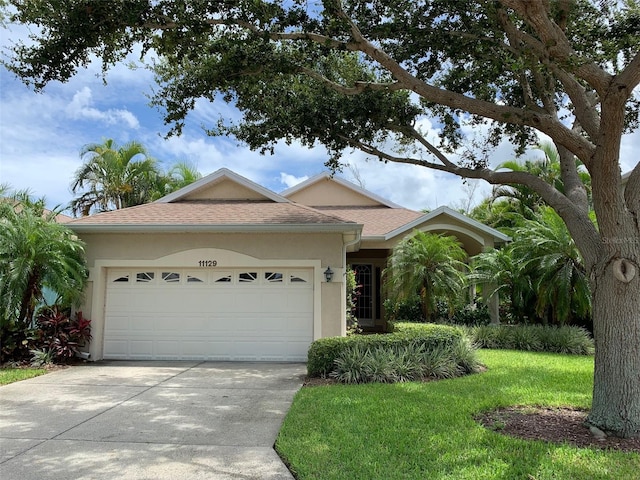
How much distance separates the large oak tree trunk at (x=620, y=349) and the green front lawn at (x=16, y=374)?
9438mm

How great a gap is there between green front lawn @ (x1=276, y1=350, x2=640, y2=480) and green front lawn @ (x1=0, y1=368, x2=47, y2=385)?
5.50 meters

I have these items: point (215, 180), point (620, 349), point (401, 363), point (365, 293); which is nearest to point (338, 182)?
point (365, 293)

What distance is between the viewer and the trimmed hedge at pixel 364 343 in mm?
8906

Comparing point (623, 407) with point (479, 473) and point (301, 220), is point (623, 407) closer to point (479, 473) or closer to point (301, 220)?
point (479, 473)

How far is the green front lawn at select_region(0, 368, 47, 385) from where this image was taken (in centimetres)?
887

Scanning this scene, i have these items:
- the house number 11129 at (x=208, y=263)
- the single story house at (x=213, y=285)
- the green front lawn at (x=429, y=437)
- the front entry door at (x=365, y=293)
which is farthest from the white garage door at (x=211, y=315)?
the front entry door at (x=365, y=293)

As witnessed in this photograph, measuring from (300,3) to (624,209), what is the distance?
5.52 meters

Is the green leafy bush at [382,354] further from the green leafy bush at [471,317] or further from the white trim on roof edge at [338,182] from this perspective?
the white trim on roof edge at [338,182]

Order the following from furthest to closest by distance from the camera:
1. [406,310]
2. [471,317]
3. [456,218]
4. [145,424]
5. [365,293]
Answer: [365,293] < [456,218] < [471,317] < [406,310] < [145,424]

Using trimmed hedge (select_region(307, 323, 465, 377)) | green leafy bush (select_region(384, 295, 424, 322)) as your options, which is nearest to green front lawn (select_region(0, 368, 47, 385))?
trimmed hedge (select_region(307, 323, 465, 377))

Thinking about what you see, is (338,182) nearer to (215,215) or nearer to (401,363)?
(215,215)

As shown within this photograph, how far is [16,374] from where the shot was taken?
9.29 metres

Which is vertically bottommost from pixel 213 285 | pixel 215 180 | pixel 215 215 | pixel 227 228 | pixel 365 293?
pixel 365 293

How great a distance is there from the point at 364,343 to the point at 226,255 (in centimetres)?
408
